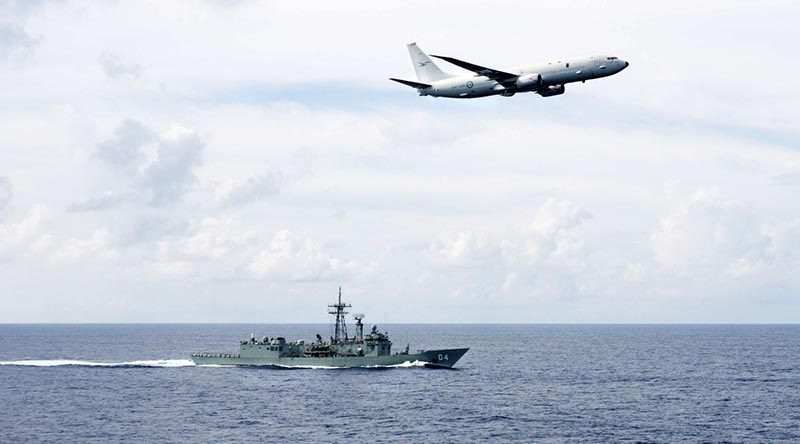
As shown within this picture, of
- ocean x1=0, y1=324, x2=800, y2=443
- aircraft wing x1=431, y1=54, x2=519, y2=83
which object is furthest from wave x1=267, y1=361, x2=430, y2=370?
aircraft wing x1=431, y1=54, x2=519, y2=83

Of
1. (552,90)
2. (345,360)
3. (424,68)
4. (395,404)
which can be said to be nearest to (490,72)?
(552,90)

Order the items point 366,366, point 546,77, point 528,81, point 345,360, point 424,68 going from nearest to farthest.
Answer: point 528,81 < point 546,77 < point 424,68 < point 345,360 < point 366,366

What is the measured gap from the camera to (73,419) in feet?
276

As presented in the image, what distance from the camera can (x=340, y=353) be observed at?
4988 inches

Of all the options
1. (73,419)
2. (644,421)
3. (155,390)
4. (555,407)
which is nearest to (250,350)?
(155,390)

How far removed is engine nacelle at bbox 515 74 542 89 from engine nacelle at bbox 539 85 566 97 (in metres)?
1.70

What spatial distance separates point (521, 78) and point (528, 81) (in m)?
0.89

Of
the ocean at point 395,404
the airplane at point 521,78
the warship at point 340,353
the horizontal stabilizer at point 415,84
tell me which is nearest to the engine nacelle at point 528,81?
the airplane at point 521,78

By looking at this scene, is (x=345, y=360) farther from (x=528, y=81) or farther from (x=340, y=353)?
(x=528, y=81)

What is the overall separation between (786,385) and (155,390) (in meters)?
87.9

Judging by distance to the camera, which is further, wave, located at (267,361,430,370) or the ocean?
wave, located at (267,361,430,370)

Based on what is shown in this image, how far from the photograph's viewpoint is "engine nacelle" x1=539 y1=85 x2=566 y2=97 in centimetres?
8294

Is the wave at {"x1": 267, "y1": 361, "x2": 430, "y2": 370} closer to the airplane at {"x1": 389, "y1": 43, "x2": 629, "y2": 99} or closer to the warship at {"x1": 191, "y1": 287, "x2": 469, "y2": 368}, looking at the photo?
the warship at {"x1": 191, "y1": 287, "x2": 469, "y2": 368}

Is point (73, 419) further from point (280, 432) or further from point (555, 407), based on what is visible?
point (555, 407)
